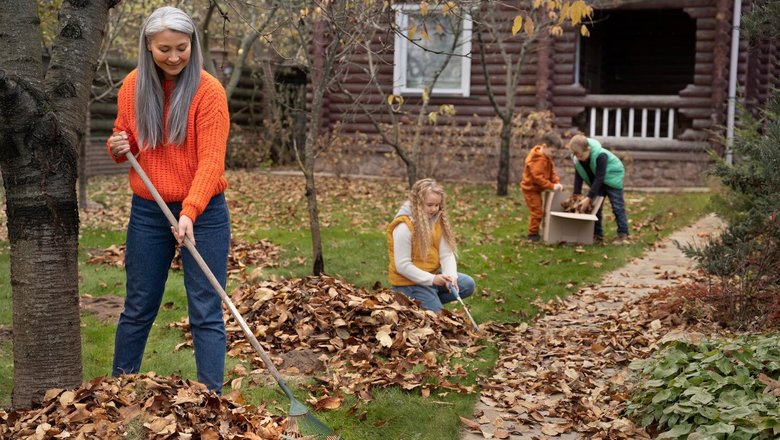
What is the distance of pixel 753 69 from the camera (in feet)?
56.9

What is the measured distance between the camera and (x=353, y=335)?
587 cm

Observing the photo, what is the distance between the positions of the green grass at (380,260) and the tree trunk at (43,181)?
966mm

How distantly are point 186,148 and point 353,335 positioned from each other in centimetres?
221

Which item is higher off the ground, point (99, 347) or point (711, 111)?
point (711, 111)

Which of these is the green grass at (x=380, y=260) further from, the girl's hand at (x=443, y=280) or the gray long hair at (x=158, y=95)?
the gray long hair at (x=158, y=95)

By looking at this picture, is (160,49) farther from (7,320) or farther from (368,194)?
(368,194)

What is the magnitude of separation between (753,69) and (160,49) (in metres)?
15.7

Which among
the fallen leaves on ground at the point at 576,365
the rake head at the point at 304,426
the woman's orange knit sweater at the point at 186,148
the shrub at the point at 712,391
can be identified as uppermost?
the woman's orange knit sweater at the point at 186,148

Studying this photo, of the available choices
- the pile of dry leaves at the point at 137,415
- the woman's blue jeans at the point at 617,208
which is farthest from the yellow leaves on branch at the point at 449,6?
the woman's blue jeans at the point at 617,208

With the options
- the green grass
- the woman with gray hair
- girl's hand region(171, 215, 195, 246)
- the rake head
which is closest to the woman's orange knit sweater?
the woman with gray hair

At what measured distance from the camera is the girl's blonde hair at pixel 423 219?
6.20 meters

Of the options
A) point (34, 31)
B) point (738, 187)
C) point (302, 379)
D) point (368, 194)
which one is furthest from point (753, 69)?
point (34, 31)

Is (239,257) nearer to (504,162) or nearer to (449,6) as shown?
(449,6)

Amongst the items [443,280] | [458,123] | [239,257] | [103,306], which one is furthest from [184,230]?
[458,123]
